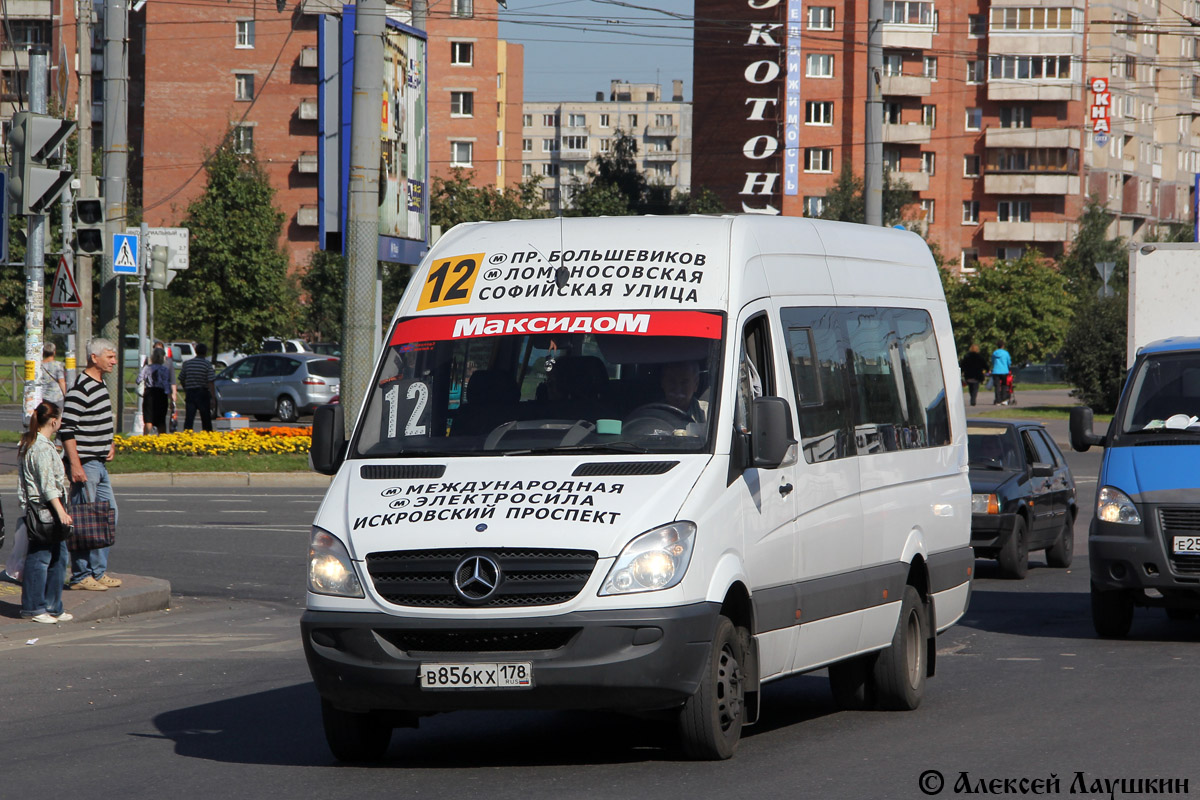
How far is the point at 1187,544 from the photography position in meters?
11.9

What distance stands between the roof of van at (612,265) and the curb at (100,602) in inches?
214

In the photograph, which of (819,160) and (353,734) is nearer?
(353,734)

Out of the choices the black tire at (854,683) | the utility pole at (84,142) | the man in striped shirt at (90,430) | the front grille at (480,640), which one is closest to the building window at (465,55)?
the utility pole at (84,142)

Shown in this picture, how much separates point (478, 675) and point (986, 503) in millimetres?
10288

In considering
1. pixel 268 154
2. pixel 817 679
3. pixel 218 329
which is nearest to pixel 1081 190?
pixel 268 154

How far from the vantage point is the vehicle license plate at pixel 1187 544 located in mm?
11859

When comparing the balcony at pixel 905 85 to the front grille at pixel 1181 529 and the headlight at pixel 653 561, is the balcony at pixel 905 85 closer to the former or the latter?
the front grille at pixel 1181 529

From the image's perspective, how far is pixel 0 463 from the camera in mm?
26734

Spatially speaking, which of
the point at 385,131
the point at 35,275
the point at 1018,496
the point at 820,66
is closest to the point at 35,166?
the point at 35,275

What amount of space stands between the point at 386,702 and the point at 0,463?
21053mm

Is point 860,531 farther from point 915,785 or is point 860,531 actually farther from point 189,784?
point 189,784

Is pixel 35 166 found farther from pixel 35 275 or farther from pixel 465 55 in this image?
pixel 465 55

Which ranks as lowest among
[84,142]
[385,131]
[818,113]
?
[84,142]

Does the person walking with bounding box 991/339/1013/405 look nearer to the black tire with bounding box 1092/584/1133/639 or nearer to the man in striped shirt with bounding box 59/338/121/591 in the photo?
the black tire with bounding box 1092/584/1133/639
